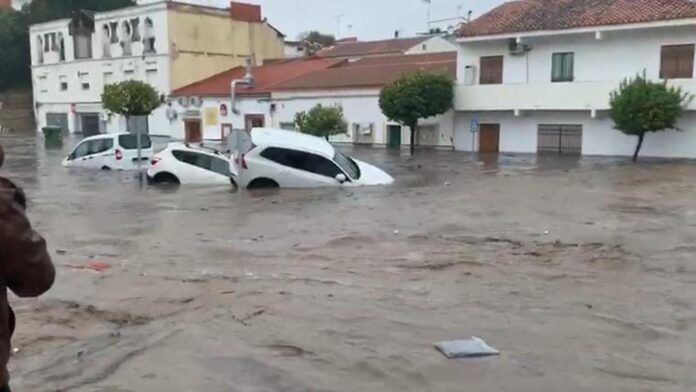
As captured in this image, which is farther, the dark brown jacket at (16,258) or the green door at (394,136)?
the green door at (394,136)

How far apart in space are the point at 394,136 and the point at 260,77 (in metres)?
13.3

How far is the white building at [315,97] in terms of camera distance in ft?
131

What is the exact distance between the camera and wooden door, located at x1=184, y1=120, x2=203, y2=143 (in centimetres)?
5000

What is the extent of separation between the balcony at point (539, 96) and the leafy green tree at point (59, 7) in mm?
45155

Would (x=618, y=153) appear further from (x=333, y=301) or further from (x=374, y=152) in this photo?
(x=333, y=301)

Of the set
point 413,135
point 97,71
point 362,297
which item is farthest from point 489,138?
point 97,71

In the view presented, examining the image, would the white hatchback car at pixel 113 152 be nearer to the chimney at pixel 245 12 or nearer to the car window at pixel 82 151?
the car window at pixel 82 151

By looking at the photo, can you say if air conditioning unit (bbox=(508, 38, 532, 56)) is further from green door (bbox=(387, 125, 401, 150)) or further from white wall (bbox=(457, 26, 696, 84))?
green door (bbox=(387, 125, 401, 150))

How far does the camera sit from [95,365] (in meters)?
5.36

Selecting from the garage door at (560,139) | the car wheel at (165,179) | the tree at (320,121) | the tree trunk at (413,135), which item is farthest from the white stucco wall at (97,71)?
the car wheel at (165,179)

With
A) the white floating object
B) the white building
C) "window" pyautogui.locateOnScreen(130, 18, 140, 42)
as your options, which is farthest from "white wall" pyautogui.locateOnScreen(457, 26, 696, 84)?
the white floating object

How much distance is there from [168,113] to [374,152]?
2115cm

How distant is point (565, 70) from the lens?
111 ft

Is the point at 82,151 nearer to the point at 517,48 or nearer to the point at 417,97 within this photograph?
the point at 417,97
